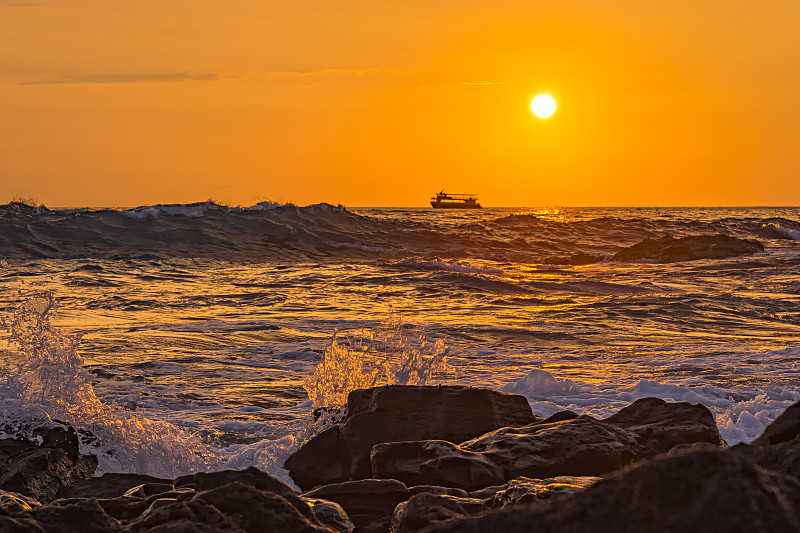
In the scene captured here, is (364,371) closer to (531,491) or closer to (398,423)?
(398,423)

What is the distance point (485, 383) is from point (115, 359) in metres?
4.65

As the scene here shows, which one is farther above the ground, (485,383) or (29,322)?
(29,322)

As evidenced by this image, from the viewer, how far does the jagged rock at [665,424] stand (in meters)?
5.05

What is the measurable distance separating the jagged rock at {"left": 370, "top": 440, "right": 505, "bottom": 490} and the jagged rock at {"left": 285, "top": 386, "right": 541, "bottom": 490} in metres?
0.54

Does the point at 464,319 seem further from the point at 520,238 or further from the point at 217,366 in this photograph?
the point at 520,238

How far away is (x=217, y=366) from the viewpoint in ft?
31.6

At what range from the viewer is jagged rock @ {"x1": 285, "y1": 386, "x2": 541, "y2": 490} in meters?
5.54

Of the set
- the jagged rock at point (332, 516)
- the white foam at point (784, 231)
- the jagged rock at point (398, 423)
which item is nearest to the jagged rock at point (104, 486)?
the jagged rock at point (398, 423)

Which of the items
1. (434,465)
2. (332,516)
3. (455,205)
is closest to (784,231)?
(434,465)

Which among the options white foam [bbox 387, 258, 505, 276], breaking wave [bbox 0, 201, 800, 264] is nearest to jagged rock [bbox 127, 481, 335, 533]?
white foam [bbox 387, 258, 505, 276]

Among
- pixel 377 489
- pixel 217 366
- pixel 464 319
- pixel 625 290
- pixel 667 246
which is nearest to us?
pixel 377 489

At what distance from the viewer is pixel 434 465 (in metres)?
4.53

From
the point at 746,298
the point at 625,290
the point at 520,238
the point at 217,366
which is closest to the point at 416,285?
the point at 625,290

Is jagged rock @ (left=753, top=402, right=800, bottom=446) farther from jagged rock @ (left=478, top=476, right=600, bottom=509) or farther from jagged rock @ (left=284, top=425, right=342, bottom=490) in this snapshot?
jagged rock @ (left=284, top=425, right=342, bottom=490)
